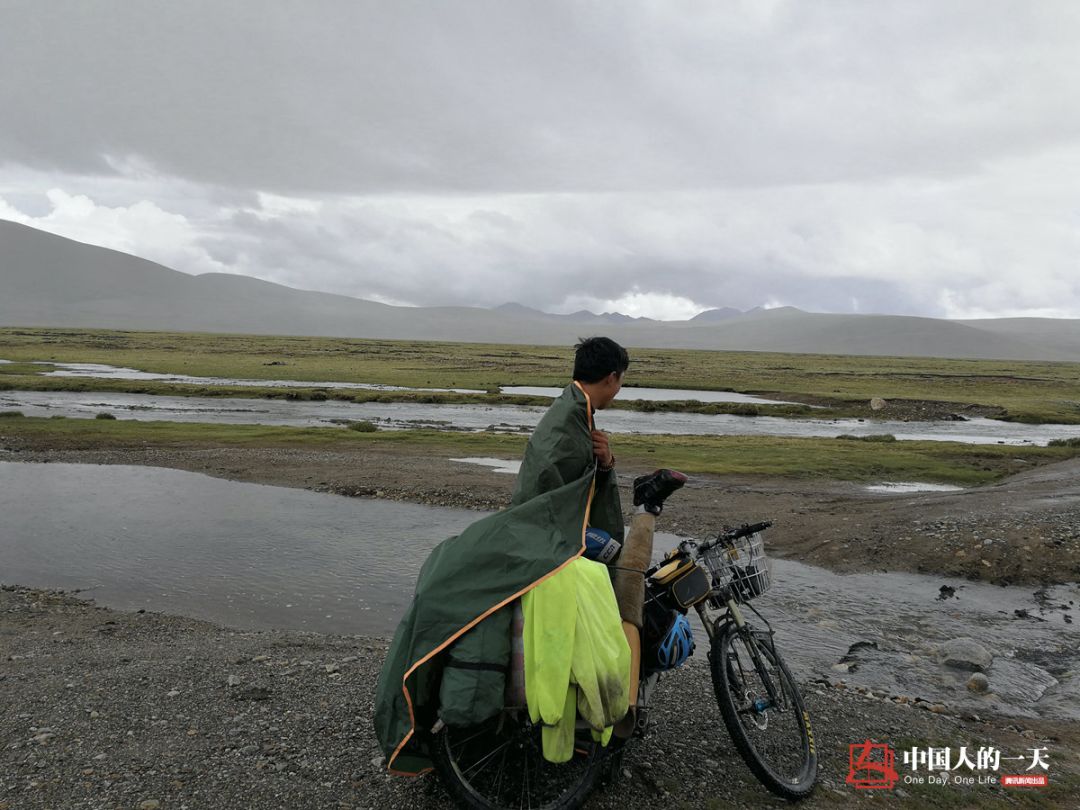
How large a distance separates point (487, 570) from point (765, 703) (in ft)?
8.59

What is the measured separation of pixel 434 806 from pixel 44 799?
2.69 m

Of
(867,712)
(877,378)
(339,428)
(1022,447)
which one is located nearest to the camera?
(867,712)

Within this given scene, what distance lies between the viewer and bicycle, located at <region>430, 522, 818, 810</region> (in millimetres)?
4953

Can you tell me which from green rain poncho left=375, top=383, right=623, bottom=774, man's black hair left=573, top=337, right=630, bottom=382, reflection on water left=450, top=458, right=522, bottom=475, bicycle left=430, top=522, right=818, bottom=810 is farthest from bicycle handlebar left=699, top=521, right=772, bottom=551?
reflection on water left=450, top=458, right=522, bottom=475

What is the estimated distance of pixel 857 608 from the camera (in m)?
11.6

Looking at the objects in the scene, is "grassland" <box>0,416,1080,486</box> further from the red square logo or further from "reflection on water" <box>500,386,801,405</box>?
"reflection on water" <box>500,386,801,405</box>

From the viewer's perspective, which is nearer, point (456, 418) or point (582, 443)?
point (582, 443)

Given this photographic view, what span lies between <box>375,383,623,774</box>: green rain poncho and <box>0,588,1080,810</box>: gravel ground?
1.03 m

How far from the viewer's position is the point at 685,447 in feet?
108

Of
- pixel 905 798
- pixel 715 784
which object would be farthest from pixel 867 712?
pixel 715 784

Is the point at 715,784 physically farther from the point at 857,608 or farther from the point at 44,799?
the point at 857,608

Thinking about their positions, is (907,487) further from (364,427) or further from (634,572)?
(364,427)

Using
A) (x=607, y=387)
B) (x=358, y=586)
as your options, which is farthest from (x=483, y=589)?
(x=358, y=586)

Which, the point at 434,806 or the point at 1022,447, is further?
the point at 1022,447
